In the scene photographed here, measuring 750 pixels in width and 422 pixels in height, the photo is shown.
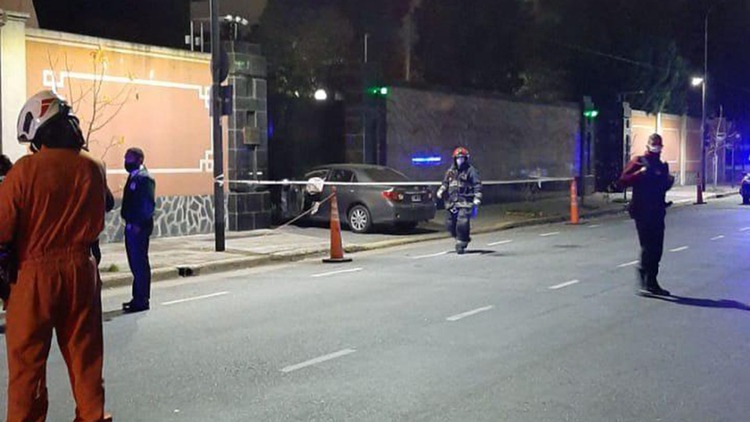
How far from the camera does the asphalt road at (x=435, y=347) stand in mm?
5855

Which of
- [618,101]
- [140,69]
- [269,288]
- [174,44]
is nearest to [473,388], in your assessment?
[269,288]

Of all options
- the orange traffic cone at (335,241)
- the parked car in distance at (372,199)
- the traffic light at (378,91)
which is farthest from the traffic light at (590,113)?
the orange traffic cone at (335,241)

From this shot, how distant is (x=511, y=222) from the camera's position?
2178 centimetres

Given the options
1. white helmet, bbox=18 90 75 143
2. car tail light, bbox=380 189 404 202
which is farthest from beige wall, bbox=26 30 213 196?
white helmet, bbox=18 90 75 143

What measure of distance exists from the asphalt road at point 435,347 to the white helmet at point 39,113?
2.05 metres

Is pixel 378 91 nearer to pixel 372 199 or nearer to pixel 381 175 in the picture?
pixel 381 175

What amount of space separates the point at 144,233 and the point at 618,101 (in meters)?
32.0

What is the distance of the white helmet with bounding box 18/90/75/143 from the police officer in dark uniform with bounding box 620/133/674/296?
23.9 feet

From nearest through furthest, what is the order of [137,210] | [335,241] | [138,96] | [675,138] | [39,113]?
[39,113], [137,210], [335,241], [138,96], [675,138]

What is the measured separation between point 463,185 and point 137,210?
261 inches

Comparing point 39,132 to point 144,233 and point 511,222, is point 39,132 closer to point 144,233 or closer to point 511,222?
point 144,233

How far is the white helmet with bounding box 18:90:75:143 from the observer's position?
14.9ft

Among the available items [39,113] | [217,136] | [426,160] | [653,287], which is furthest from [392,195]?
[39,113]

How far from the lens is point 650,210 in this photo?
1012 cm
